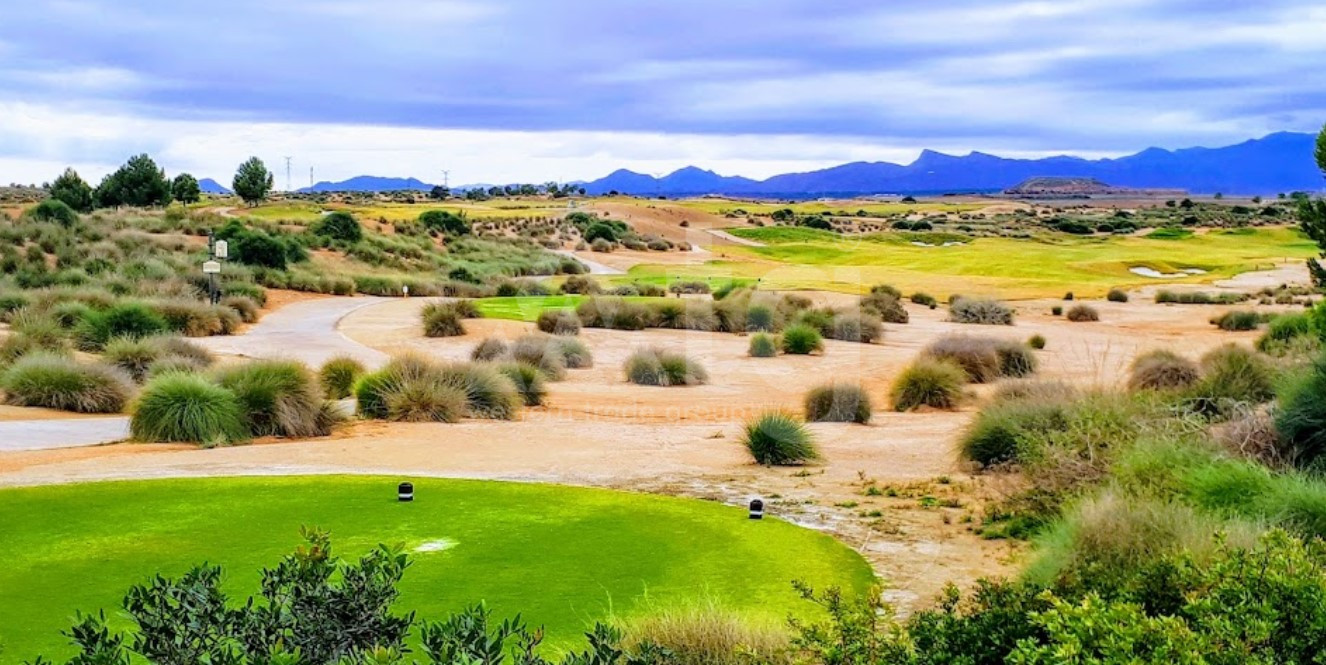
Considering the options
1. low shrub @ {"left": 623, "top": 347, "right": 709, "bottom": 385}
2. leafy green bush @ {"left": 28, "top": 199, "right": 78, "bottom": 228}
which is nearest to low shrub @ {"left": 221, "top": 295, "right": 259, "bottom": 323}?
low shrub @ {"left": 623, "top": 347, "right": 709, "bottom": 385}

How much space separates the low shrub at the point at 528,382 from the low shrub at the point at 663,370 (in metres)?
3.24

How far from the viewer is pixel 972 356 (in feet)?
86.5

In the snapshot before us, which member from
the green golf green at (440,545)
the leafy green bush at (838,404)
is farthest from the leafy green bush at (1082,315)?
the green golf green at (440,545)

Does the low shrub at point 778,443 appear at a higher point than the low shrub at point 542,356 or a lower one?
higher

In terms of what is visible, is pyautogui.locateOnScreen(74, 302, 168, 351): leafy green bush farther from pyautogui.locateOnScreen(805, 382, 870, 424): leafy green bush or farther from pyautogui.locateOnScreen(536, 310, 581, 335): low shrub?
pyautogui.locateOnScreen(805, 382, 870, 424): leafy green bush

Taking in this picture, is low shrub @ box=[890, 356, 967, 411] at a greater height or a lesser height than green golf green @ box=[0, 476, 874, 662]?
lesser

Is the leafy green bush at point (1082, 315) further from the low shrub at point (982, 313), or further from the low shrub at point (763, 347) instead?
the low shrub at point (763, 347)

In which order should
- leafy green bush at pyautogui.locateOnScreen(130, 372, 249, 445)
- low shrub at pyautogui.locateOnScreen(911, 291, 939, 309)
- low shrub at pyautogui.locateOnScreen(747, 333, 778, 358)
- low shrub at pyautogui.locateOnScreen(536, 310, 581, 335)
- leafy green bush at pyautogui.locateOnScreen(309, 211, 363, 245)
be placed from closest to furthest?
leafy green bush at pyautogui.locateOnScreen(130, 372, 249, 445) → low shrub at pyautogui.locateOnScreen(747, 333, 778, 358) → low shrub at pyautogui.locateOnScreen(536, 310, 581, 335) → low shrub at pyautogui.locateOnScreen(911, 291, 939, 309) → leafy green bush at pyautogui.locateOnScreen(309, 211, 363, 245)

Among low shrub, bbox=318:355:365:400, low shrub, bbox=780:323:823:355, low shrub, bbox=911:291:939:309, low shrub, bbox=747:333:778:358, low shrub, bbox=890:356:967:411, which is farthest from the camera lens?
low shrub, bbox=911:291:939:309

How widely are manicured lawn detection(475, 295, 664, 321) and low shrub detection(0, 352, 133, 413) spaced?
666 inches

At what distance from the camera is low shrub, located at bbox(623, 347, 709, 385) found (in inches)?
1022

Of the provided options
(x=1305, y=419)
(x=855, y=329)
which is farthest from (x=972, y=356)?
(x=1305, y=419)

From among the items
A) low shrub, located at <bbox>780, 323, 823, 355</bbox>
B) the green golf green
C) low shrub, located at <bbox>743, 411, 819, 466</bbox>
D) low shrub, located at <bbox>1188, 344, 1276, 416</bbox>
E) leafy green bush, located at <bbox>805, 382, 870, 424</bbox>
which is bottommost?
low shrub, located at <bbox>780, 323, 823, 355</bbox>

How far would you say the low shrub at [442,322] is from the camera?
33.6 metres
